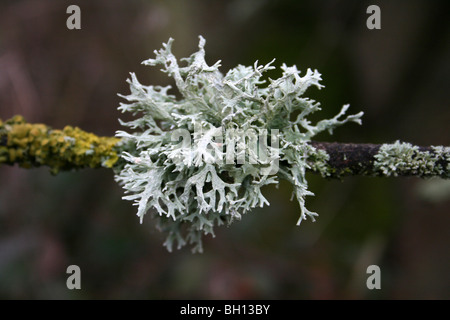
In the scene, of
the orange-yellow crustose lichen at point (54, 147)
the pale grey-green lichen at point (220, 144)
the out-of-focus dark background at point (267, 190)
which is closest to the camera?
the pale grey-green lichen at point (220, 144)

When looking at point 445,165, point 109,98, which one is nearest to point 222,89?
point 445,165

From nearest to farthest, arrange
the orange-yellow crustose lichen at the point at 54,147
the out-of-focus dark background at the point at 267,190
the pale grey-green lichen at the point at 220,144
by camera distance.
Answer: the pale grey-green lichen at the point at 220,144, the orange-yellow crustose lichen at the point at 54,147, the out-of-focus dark background at the point at 267,190

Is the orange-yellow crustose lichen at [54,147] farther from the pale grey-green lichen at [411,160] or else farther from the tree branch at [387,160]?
the pale grey-green lichen at [411,160]

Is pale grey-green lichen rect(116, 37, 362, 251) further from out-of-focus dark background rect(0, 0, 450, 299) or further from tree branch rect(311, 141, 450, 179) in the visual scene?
out-of-focus dark background rect(0, 0, 450, 299)

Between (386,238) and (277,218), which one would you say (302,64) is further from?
(386,238)

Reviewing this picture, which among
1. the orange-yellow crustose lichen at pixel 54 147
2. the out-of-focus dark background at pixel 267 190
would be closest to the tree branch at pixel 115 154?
the orange-yellow crustose lichen at pixel 54 147

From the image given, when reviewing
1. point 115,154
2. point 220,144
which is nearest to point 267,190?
point 115,154
